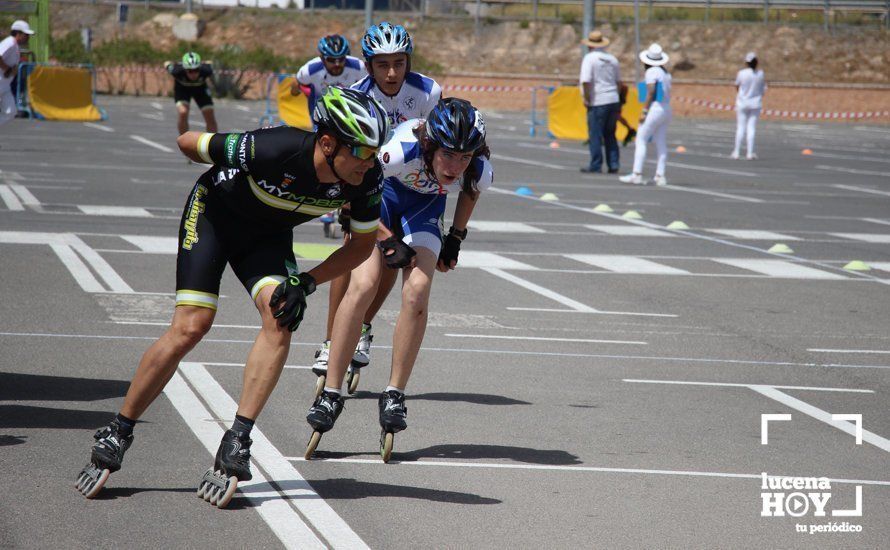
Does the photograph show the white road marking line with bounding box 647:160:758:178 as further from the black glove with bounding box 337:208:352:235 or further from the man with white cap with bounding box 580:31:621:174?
the black glove with bounding box 337:208:352:235

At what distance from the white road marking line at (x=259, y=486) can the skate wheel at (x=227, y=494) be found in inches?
5.1

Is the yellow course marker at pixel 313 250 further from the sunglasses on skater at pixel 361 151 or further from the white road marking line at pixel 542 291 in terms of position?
the sunglasses on skater at pixel 361 151

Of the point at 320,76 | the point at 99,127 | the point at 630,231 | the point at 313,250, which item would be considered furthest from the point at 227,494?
the point at 99,127

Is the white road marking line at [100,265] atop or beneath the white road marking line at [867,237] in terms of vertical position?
A: atop

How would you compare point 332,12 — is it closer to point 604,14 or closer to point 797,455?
point 604,14

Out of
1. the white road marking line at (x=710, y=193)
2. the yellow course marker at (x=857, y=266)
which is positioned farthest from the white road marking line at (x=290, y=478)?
the white road marking line at (x=710, y=193)

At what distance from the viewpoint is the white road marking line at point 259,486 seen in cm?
546

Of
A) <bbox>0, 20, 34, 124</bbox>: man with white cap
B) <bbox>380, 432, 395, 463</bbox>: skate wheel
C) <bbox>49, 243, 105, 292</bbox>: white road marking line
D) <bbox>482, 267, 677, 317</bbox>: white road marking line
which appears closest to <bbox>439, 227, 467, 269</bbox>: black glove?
→ <bbox>380, 432, 395, 463</bbox>: skate wheel

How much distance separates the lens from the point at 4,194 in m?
18.8

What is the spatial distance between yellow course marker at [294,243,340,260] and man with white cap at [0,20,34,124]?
7.93 metres

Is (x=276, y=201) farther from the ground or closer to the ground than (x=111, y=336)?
farther from the ground

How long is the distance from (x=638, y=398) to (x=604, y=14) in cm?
6757

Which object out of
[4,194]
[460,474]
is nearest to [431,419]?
[460,474]

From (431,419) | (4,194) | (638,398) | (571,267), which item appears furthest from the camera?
(4,194)
